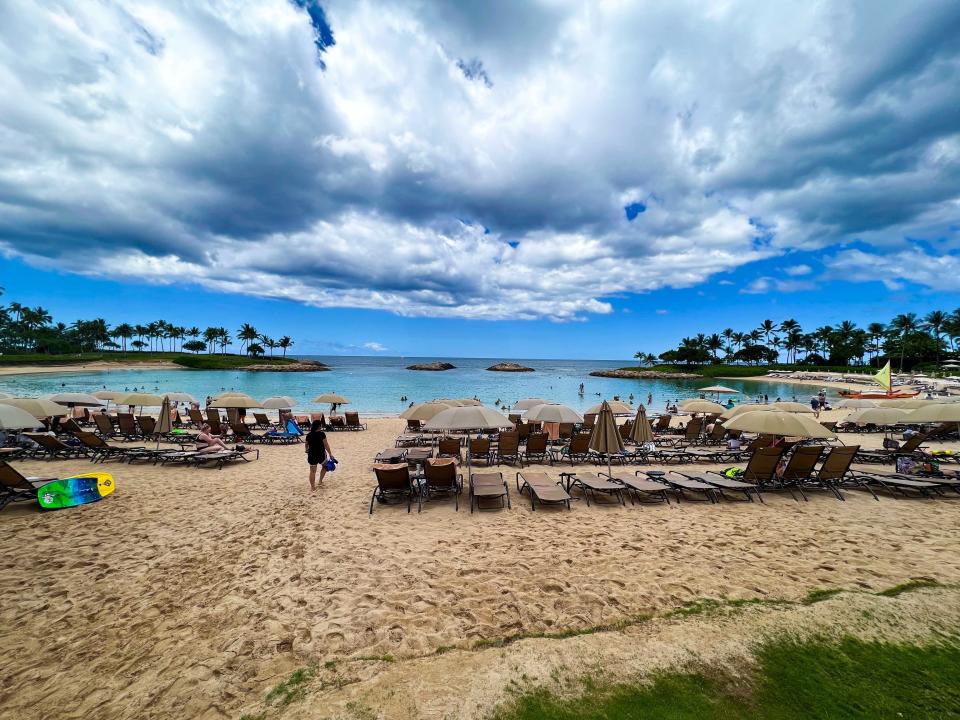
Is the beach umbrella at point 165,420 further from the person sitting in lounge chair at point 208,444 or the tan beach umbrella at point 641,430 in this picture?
the tan beach umbrella at point 641,430

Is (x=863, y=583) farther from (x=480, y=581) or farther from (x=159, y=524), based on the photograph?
(x=159, y=524)

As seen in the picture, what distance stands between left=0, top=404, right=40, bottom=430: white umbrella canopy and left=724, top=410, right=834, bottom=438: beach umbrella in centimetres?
1551

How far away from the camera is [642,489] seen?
25.6 ft

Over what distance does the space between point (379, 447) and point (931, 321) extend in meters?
119

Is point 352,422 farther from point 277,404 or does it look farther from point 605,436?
point 605,436

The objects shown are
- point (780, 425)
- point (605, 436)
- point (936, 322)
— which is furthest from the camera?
point (936, 322)

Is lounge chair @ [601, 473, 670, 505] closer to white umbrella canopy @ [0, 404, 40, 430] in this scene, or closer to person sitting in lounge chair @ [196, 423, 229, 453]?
person sitting in lounge chair @ [196, 423, 229, 453]

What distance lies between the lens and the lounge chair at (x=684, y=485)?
7.92 metres

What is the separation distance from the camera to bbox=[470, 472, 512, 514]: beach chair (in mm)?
7387

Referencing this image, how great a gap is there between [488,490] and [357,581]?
3.30 metres

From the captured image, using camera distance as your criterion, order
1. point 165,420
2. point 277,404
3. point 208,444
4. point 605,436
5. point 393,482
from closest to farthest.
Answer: point 393,482
point 605,436
point 165,420
point 208,444
point 277,404

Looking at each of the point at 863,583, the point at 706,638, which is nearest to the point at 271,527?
the point at 706,638

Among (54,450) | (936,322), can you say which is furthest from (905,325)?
(54,450)

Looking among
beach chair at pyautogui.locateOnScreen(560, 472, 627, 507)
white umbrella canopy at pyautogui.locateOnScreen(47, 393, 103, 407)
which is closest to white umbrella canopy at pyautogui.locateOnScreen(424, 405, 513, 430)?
beach chair at pyautogui.locateOnScreen(560, 472, 627, 507)
